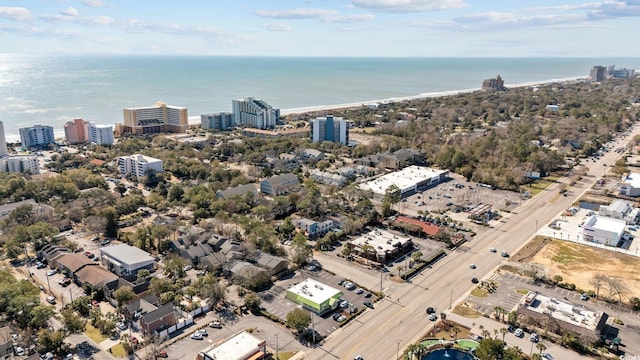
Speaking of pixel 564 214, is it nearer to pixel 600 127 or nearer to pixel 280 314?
pixel 280 314

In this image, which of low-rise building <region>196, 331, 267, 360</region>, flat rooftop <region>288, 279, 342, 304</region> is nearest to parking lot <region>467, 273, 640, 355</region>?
flat rooftop <region>288, 279, 342, 304</region>

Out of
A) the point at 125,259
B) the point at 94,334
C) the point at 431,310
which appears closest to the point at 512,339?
the point at 431,310

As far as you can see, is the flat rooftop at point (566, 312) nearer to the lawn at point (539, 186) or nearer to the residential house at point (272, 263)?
the residential house at point (272, 263)

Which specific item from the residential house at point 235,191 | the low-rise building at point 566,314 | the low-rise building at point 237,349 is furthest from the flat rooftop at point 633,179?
the low-rise building at point 237,349

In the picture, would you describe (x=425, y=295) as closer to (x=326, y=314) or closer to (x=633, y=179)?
(x=326, y=314)

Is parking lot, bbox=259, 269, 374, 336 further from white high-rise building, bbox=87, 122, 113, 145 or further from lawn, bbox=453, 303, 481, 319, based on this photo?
white high-rise building, bbox=87, 122, 113, 145

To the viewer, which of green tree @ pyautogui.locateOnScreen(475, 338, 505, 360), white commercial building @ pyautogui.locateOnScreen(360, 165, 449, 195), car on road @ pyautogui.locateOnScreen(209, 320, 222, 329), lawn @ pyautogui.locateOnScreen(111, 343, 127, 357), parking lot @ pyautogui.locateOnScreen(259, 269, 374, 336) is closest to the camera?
green tree @ pyautogui.locateOnScreen(475, 338, 505, 360)
